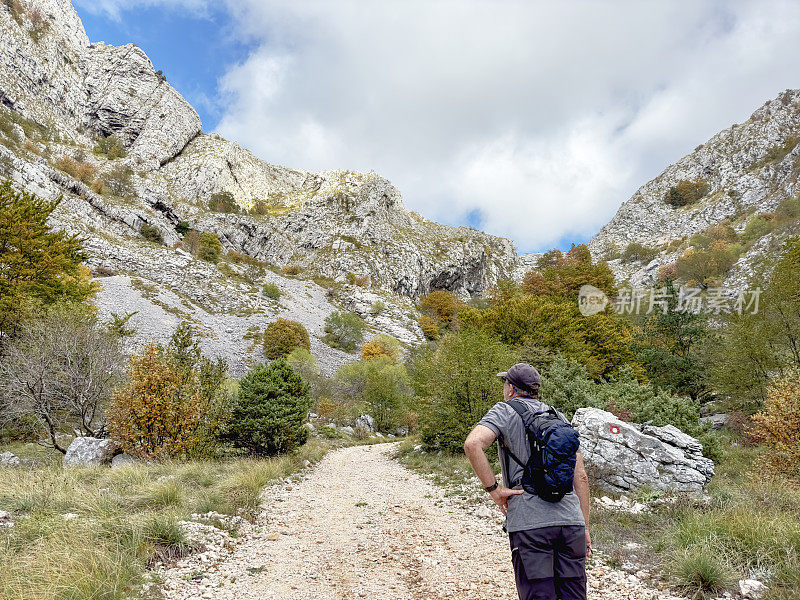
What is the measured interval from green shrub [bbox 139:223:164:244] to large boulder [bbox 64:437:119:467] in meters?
50.8

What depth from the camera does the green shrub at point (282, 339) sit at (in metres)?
37.1

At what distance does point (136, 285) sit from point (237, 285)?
12.1m

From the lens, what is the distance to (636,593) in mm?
4480

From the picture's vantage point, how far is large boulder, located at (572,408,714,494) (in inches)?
333

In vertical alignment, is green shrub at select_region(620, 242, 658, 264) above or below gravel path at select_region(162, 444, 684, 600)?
above

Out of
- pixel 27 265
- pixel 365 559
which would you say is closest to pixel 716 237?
pixel 365 559

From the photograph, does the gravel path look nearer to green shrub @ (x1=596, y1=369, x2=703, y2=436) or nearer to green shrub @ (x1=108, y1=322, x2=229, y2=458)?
green shrub @ (x1=108, y1=322, x2=229, y2=458)

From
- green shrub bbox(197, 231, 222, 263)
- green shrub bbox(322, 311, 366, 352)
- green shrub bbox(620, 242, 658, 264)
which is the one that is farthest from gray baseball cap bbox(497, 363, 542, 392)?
green shrub bbox(620, 242, 658, 264)

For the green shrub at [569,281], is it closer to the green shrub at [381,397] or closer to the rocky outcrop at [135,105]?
the green shrub at [381,397]

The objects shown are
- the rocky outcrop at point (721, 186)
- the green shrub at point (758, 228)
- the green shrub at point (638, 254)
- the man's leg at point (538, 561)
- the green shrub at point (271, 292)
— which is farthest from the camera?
the green shrub at point (638, 254)

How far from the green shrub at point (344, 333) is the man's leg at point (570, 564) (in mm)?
44806

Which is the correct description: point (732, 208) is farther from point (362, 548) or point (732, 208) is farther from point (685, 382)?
point (362, 548)

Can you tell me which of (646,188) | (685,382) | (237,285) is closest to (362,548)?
(685,382)

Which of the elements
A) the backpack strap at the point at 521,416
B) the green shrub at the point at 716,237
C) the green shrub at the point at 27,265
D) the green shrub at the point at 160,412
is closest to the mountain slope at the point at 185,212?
the green shrub at the point at 27,265
